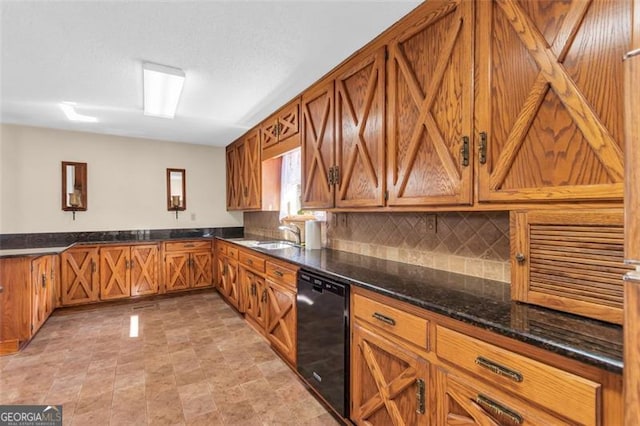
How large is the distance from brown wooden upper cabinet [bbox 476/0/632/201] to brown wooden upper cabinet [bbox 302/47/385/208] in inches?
27.8

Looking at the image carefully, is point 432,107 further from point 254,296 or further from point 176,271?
point 176,271

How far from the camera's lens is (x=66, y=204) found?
166 inches

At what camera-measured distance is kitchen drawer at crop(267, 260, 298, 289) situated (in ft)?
→ 7.83

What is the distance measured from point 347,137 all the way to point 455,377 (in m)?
1.69

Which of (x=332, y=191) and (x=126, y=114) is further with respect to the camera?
(x=126, y=114)

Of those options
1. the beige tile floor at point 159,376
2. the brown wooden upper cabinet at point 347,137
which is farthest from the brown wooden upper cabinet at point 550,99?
the beige tile floor at point 159,376

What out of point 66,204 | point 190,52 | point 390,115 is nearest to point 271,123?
point 190,52

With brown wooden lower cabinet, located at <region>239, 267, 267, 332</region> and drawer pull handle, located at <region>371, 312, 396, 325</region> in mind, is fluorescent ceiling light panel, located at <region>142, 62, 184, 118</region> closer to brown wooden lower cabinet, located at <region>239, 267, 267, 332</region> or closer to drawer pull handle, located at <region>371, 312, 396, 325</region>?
brown wooden lower cabinet, located at <region>239, 267, 267, 332</region>

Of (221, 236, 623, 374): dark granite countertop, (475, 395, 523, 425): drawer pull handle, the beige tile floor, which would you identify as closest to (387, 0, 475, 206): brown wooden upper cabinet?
(221, 236, 623, 374): dark granite countertop

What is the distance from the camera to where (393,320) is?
4.75ft

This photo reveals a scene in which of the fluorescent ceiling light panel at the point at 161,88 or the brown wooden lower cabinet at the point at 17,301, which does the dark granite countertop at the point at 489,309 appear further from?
the brown wooden lower cabinet at the point at 17,301

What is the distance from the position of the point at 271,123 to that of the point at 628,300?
134 inches

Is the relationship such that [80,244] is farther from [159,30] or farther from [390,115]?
[390,115]

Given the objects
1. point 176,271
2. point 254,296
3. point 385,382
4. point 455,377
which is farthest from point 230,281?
point 455,377
